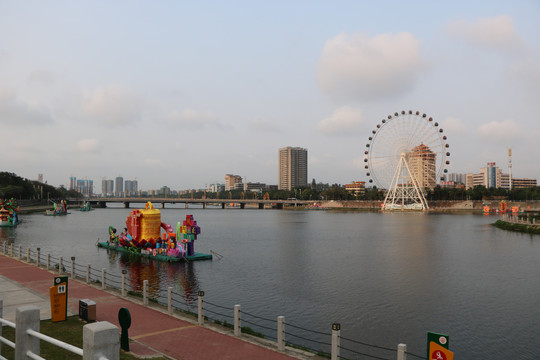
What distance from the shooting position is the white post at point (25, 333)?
8.36 meters

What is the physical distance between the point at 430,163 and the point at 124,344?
A: 166m

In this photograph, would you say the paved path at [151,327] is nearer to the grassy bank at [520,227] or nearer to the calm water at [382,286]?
the calm water at [382,286]

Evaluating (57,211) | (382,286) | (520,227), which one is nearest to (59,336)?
(382,286)

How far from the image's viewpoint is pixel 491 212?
170000mm

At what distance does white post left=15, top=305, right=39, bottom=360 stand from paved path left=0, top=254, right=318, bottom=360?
19.8ft

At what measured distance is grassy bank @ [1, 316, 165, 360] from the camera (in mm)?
13116

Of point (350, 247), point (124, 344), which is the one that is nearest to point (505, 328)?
point (124, 344)

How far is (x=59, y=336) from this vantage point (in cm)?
1541

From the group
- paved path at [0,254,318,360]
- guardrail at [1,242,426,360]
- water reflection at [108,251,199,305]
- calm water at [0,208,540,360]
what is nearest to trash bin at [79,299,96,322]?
paved path at [0,254,318,360]

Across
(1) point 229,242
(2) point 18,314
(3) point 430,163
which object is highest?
(3) point 430,163

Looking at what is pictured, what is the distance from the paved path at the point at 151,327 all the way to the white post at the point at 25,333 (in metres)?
6.03

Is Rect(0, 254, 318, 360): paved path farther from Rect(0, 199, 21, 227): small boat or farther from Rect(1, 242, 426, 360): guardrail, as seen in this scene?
Rect(0, 199, 21, 227): small boat

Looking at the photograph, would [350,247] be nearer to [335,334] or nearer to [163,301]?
[163,301]

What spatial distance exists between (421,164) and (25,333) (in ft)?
523
